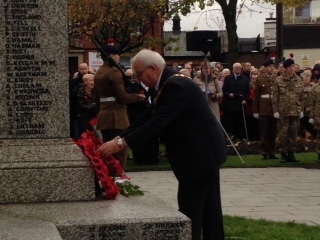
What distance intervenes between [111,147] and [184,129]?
2.19 feet

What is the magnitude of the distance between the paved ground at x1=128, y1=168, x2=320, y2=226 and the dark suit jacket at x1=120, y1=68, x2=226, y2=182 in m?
3.48

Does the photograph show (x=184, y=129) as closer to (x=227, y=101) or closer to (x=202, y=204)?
(x=202, y=204)

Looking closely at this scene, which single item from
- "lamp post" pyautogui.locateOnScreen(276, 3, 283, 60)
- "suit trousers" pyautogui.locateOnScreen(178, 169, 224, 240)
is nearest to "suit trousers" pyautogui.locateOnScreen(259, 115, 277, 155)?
"suit trousers" pyautogui.locateOnScreen(178, 169, 224, 240)

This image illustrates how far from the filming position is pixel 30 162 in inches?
305

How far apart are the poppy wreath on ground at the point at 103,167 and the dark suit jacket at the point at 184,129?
1.77ft

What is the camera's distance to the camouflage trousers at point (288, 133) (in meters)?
17.7

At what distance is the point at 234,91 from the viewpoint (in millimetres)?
21391

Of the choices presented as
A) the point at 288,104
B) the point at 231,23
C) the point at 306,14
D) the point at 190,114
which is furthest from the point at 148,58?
the point at 306,14

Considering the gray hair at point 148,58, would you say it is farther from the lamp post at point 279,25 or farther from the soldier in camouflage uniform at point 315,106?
the lamp post at point 279,25

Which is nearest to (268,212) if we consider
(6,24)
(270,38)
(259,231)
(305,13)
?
(259,231)

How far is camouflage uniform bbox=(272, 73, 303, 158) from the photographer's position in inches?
691

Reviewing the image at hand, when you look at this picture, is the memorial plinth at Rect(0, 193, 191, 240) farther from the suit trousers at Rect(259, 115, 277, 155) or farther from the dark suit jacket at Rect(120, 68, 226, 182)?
the suit trousers at Rect(259, 115, 277, 155)

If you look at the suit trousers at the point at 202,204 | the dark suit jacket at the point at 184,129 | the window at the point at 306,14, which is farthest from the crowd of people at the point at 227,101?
the window at the point at 306,14

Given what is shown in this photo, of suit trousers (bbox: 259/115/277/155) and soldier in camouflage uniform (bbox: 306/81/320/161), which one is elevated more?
soldier in camouflage uniform (bbox: 306/81/320/161)
